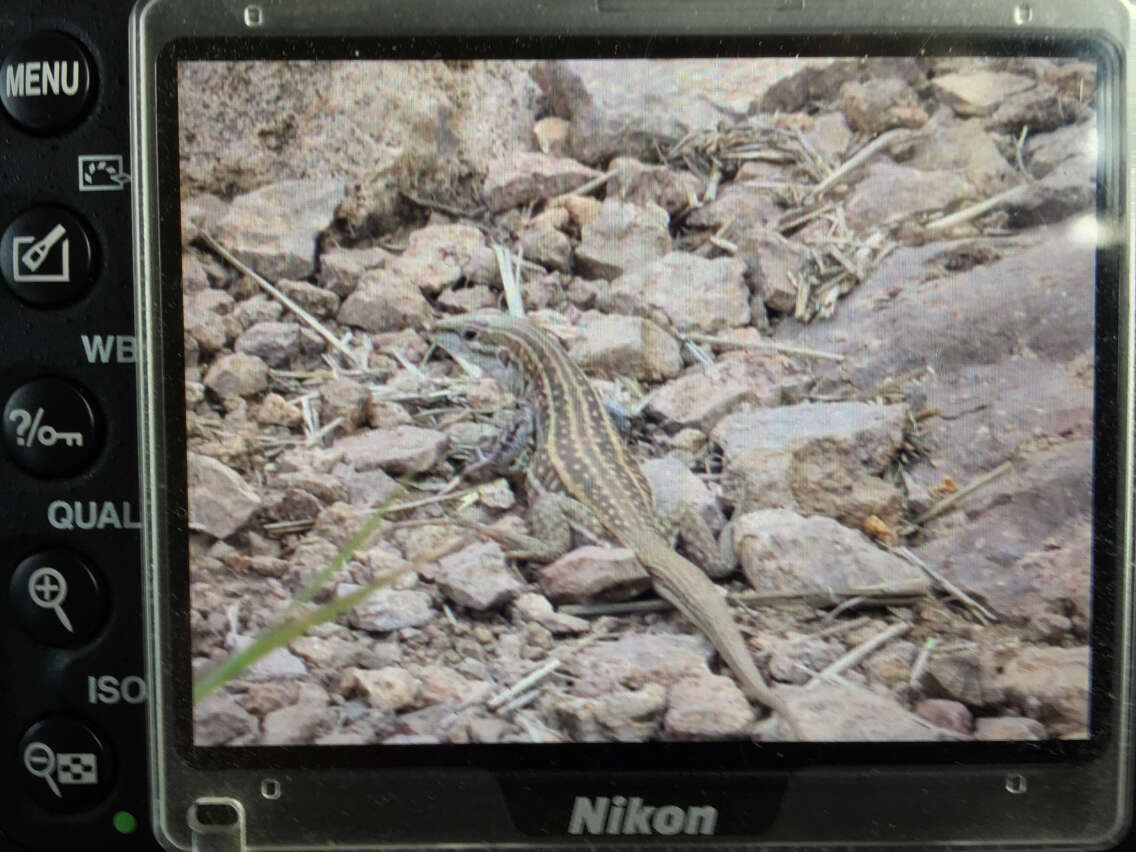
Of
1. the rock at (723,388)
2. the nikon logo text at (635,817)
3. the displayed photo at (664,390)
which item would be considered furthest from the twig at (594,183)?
the nikon logo text at (635,817)

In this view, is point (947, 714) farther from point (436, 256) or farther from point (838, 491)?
point (436, 256)

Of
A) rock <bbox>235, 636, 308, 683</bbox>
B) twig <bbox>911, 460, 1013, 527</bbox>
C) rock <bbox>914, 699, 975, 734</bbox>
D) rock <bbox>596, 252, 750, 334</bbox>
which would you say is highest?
rock <bbox>596, 252, 750, 334</bbox>

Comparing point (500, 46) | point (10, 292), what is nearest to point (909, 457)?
point (500, 46)

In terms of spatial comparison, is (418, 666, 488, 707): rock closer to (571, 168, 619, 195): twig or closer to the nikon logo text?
the nikon logo text

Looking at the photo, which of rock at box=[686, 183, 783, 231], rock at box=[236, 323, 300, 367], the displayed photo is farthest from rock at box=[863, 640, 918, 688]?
rock at box=[236, 323, 300, 367]

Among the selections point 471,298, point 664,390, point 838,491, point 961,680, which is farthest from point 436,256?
point 961,680

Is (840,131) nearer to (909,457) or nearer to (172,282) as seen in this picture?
(909,457)
